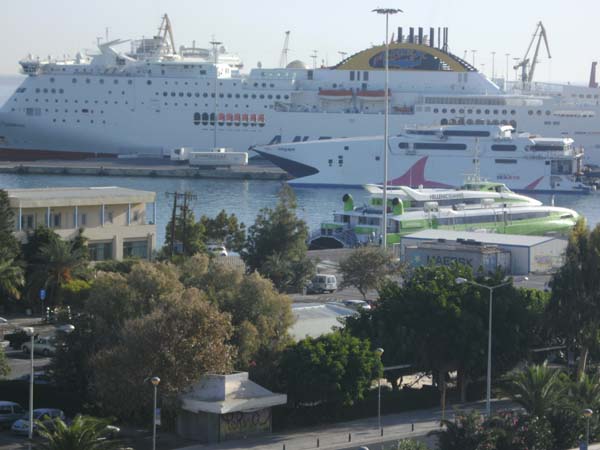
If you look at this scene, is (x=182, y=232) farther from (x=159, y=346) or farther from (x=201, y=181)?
(x=201, y=181)

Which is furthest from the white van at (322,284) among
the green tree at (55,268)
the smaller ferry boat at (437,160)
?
the smaller ferry boat at (437,160)

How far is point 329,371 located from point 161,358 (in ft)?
7.10

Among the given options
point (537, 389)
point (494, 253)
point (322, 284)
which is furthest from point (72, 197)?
point (537, 389)

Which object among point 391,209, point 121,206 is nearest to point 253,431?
point 121,206

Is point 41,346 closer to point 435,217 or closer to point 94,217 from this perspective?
point 94,217

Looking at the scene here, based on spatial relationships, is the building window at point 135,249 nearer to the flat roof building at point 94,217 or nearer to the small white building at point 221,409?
the flat roof building at point 94,217

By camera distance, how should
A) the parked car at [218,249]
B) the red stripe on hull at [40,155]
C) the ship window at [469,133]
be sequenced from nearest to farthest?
1. the parked car at [218,249]
2. the ship window at [469,133]
3. the red stripe on hull at [40,155]

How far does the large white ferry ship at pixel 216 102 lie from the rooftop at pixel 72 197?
128ft

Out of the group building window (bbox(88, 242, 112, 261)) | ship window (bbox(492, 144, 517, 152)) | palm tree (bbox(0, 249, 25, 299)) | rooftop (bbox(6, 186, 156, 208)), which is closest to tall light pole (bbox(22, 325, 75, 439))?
palm tree (bbox(0, 249, 25, 299))

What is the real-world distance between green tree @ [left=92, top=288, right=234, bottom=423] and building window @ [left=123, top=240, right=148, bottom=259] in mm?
10049

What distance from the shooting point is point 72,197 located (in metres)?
25.6

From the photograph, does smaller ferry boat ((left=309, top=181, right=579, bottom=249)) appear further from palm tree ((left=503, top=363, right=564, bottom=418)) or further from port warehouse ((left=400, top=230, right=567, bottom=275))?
palm tree ((left=503, top=363, right=564, bottom=418))

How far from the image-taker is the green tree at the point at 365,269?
25312 millimetres

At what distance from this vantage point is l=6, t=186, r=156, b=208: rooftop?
2486 cm
